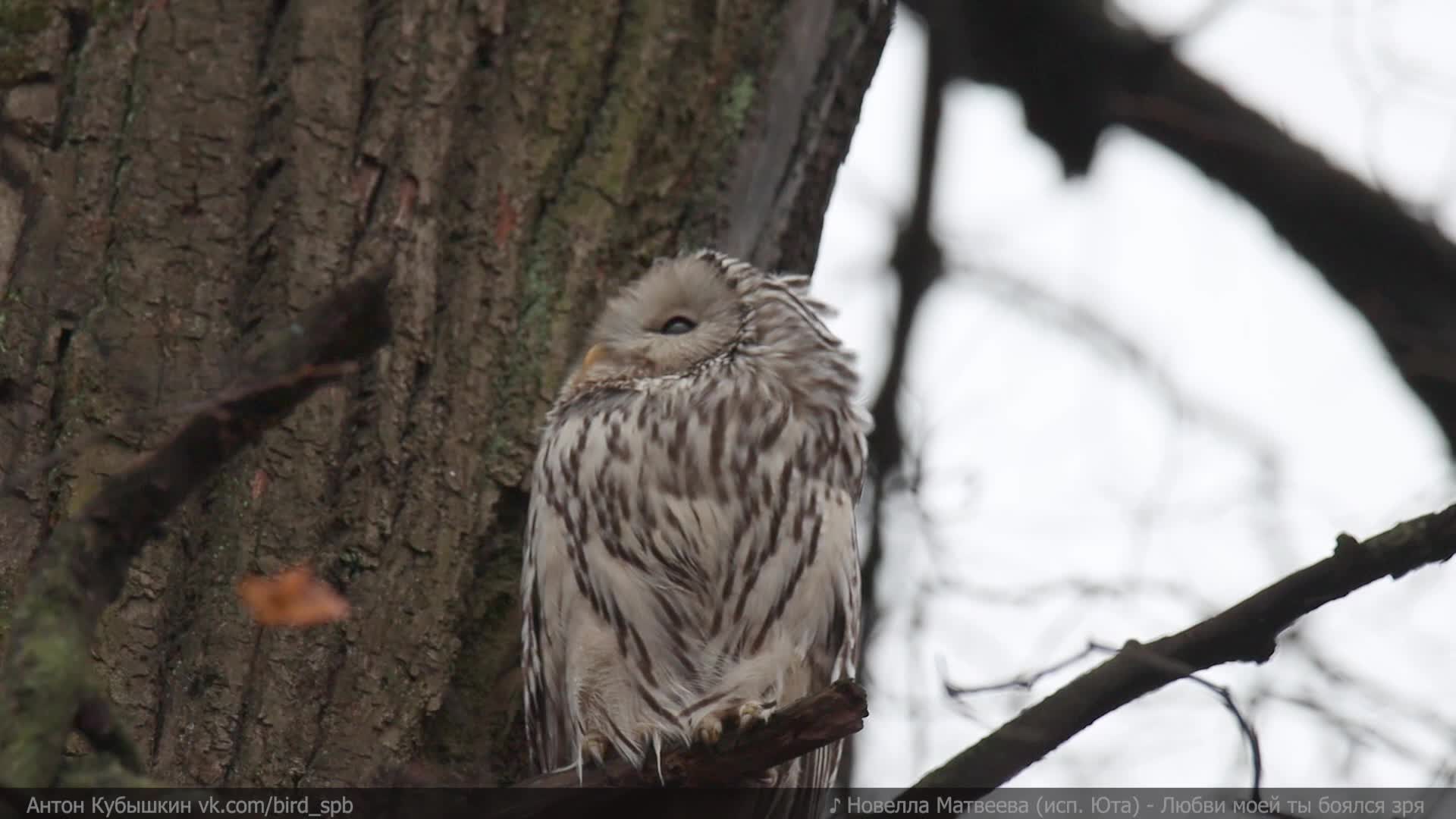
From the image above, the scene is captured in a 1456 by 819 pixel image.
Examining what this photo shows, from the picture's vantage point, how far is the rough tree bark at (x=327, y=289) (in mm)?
3133

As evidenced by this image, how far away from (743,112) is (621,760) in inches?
65.9

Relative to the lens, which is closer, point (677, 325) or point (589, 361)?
point (589, 361)

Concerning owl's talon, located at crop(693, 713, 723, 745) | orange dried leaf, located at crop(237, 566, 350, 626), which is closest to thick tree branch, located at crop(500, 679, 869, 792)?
owl's talon, located at crop(693, 713, 723, 745)

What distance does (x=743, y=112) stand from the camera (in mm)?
4090

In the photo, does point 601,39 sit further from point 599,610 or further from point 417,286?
point 599,610

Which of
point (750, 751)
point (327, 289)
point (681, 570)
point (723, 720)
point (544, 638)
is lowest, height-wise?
point (750, 751)

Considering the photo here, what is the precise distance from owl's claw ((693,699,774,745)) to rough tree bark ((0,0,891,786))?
0.56 m

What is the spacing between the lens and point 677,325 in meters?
3.96

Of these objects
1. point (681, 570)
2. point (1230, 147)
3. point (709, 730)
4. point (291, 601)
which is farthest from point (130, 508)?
point (1230, 147)

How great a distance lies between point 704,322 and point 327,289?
0.93m

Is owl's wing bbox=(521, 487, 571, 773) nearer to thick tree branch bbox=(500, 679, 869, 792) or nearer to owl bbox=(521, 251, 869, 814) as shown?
owl bbox=(521, 251, 869, 814)

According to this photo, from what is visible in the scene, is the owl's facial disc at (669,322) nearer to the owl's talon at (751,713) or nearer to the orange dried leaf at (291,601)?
the owl's talon at (751,713)

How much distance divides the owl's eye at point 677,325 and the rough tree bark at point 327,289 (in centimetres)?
17

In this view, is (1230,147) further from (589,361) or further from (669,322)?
(589,361)
